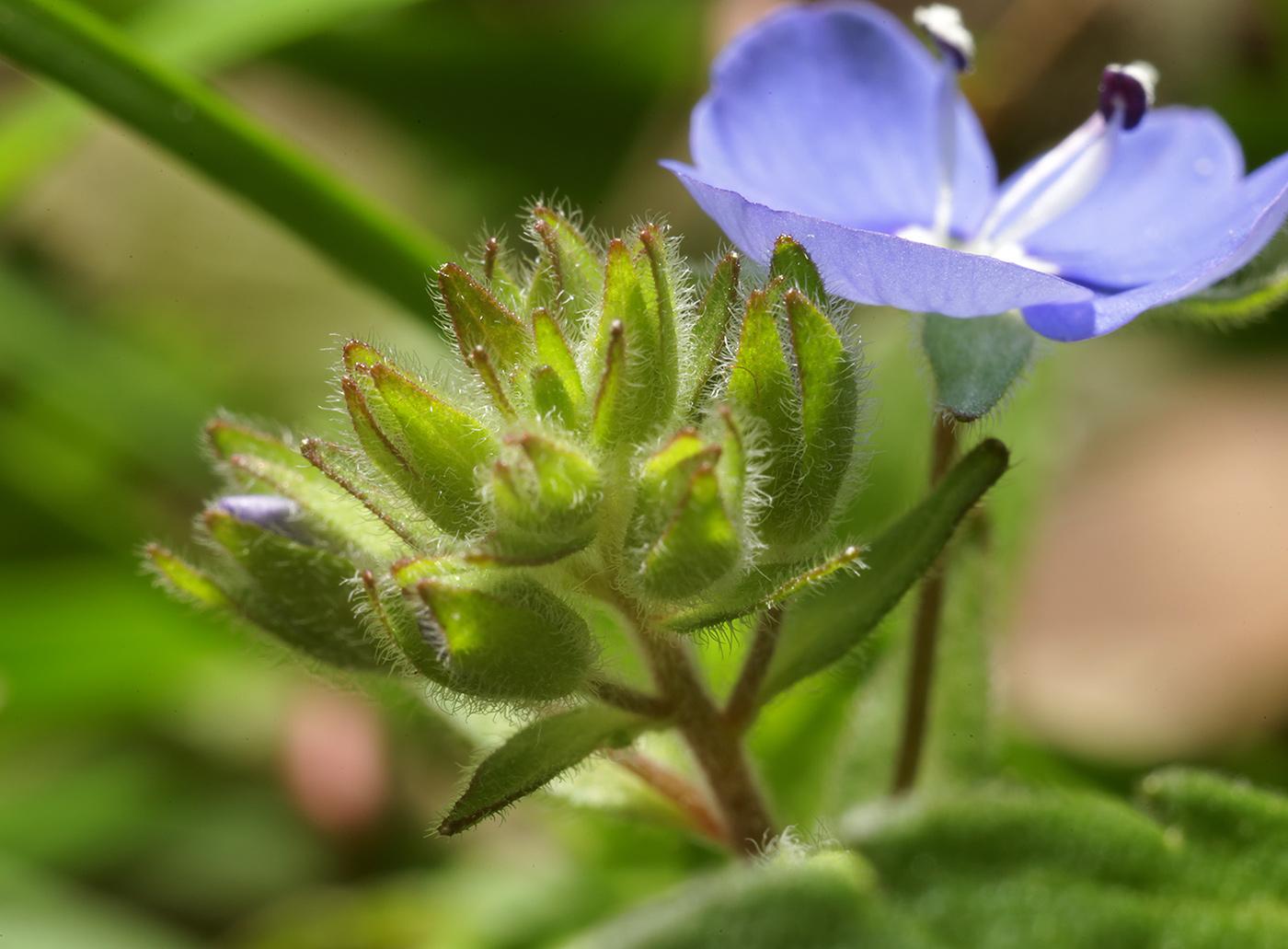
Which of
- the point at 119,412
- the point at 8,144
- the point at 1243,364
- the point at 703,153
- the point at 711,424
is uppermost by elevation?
the point at 8,144

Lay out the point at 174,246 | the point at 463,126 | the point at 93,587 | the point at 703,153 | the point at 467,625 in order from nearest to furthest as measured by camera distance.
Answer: the point at 467,625 → the point at 703,153 → the point at 93,587 → the point at 463,126 → the point at 174,246

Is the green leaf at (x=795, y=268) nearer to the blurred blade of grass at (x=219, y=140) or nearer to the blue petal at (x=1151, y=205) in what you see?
the blue petal at (x=1151, y=205)

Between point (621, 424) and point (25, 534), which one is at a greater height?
point (25, 534)

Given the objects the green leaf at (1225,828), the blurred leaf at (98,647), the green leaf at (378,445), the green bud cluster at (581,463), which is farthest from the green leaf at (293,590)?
the blurred leaf at (98,647)

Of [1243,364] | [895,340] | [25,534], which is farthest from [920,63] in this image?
[25,534]

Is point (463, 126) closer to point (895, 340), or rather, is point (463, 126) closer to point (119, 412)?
point (119, 412)

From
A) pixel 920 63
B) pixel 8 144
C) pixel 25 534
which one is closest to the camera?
A: pixel 920 63

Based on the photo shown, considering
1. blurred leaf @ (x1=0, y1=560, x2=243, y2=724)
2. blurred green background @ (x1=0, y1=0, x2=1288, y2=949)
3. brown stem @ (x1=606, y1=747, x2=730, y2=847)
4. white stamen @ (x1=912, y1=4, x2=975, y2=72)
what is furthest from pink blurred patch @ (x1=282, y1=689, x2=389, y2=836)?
white stamen @ (x1=912, y1=4, x2=975, y2=72)
